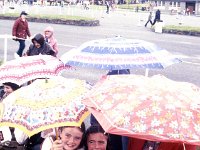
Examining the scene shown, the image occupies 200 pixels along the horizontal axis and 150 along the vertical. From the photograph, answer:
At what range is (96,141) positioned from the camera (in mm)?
4020

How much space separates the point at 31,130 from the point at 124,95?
89cm

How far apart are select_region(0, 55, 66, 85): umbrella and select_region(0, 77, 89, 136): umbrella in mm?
960

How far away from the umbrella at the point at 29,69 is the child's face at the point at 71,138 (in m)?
1.51

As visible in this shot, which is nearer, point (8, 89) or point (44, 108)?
point (44, 108)

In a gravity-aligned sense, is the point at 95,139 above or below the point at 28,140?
above

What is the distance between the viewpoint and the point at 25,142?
496 centimetres

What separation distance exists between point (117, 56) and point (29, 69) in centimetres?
110

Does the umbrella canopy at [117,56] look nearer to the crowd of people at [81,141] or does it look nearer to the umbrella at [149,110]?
the crowd of people at [81,141]

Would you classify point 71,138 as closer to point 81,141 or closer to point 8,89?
point 81,141

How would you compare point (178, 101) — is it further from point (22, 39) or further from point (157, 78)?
point (22, 39)

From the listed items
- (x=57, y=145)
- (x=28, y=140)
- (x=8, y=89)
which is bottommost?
(x=28, y=140)

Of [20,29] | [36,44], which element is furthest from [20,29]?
[36,44]

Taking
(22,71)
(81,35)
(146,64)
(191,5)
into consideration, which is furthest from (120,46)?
(191,5)

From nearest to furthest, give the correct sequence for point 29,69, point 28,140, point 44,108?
point 44,108 → point 28,140 → point 29,69
